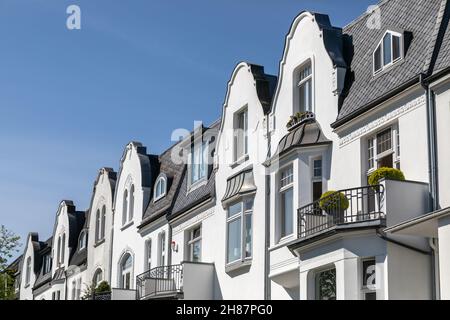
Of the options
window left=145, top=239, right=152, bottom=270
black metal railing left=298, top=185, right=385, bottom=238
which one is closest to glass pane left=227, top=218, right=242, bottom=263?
black metal railing left=298, top=185, right=385, bottom=238

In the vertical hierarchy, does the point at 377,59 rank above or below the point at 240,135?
above

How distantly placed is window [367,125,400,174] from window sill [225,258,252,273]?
644cm

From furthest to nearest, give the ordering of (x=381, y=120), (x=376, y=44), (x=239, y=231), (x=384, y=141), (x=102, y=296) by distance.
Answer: (x=102, y=296)
(x=239, y=231)
(x=376, y=44)
(x=384, y=141)
(x=381, y=120)

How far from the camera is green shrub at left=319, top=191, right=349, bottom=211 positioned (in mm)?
23750

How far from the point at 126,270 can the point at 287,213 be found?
47.7 ft

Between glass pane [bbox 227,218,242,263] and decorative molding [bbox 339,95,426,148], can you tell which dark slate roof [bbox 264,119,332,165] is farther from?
glass pane [bbox 227,218,242,263]

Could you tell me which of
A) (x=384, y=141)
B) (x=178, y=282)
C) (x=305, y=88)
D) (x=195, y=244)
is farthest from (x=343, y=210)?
(x=195, y=244)

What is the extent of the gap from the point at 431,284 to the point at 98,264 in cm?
2457

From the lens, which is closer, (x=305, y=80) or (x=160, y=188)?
(x=305, y=80)

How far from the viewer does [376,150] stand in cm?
2455

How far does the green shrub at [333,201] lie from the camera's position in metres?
23.8

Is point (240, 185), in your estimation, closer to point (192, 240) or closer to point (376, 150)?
point (192, 240)
